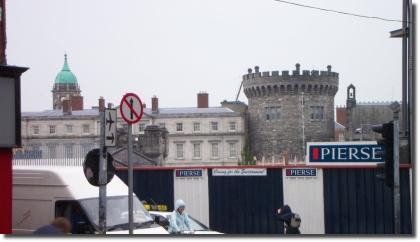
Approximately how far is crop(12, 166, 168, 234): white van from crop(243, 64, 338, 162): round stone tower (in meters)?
9.84

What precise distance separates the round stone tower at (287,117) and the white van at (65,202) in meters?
9.84

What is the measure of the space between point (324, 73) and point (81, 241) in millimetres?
5478

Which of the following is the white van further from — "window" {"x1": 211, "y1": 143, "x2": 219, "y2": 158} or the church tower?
"window" {"x1": 211, "y1": 143, "x2": 219, "y2": 158}

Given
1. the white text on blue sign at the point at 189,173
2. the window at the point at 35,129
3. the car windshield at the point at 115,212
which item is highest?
the window at the point at 35,129

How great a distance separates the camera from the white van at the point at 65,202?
1127 centimetres

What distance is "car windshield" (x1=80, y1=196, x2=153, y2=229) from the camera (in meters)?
11.2

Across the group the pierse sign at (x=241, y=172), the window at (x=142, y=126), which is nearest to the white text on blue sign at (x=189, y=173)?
the pierse sign at (x=241, y=172)

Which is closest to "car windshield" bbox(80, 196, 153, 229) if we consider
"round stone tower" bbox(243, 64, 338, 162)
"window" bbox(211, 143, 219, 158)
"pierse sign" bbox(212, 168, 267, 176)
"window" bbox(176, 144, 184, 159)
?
"pierse sign" bbox(212, 168, 267, 176)

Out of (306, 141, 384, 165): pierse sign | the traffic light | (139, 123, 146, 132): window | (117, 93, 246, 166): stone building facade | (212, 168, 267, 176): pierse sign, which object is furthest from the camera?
(117, 93, 246, 166): stone building facade

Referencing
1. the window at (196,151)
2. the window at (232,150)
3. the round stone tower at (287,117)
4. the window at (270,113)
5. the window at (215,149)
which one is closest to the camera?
the round stone tower at (287,117)

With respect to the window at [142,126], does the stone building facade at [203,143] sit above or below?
below

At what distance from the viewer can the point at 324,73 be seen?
12992 millimetres

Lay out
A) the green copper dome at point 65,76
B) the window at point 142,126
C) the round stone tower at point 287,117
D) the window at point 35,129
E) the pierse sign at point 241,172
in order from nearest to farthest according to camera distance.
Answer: the green copper dome at point 65,76, the window at point 35,129, the pierse sign at point 241,172, the round stone tower at point 287,117, the window at point 142,126

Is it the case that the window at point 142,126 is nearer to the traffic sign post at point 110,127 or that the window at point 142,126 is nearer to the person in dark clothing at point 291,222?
the person in dark clothing at point 291,222
